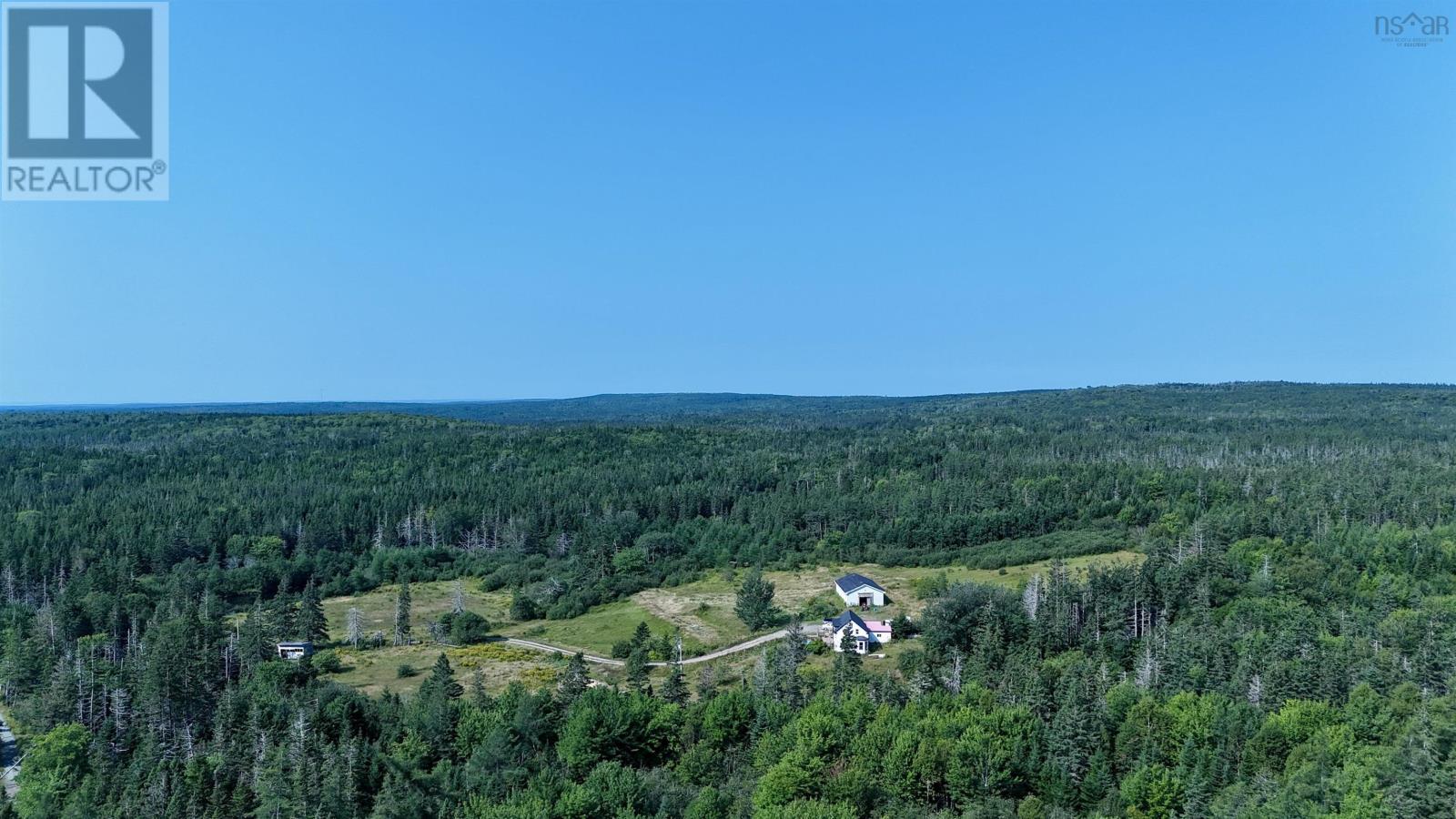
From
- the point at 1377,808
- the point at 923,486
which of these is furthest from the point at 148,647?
the point at 923,486

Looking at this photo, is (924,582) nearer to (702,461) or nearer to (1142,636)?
(1142,636)

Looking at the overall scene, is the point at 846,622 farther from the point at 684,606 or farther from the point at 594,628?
the point at 594,628

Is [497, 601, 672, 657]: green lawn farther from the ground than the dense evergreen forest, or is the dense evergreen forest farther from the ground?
the dense evergreen forest

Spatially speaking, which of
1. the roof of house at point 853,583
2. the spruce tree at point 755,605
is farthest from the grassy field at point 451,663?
the roof of house at point 853,583

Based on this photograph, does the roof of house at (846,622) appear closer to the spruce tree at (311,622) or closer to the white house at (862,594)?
the white house at (862,594)

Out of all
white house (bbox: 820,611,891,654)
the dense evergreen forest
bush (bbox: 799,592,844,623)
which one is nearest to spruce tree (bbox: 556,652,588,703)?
the dense evergreen forest

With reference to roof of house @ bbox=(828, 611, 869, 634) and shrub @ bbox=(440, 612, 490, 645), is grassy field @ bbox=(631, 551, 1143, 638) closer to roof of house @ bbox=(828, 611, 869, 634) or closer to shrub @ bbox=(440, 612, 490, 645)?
roof of house @ bbox=(828, 611, 869, 634)
